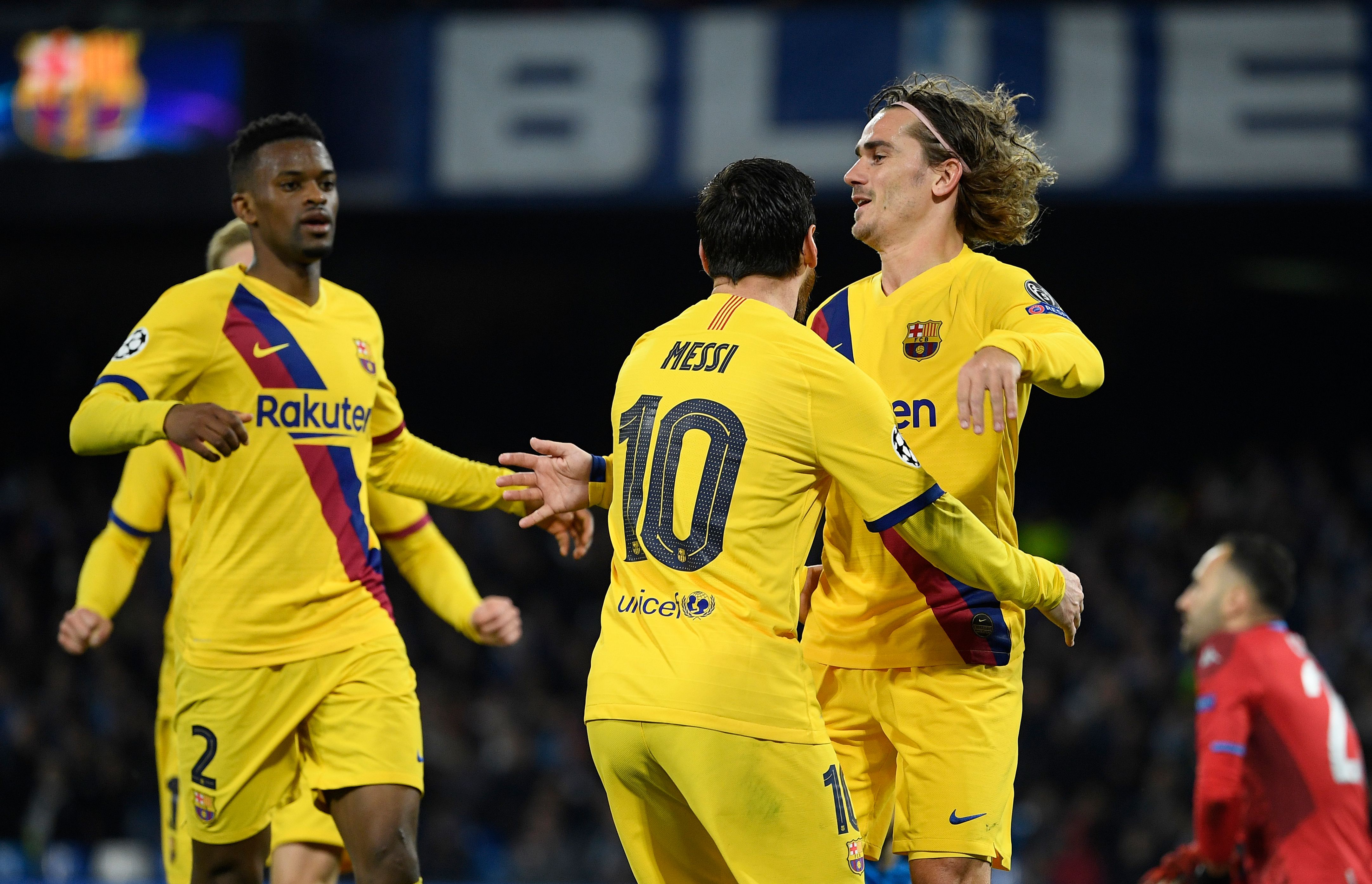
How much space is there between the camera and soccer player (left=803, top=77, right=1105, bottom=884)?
11.0 ft

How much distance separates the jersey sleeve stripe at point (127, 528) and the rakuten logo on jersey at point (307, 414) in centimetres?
138

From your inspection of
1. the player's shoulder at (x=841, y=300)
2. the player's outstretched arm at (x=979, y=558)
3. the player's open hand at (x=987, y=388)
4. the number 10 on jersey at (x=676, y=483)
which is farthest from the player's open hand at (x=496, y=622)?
the player's open hand at (x=987, y=388)

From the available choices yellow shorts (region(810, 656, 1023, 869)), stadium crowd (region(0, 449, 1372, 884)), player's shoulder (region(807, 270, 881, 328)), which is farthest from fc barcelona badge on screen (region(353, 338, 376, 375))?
stadium crowd (region(0, 449, 1372, 884))

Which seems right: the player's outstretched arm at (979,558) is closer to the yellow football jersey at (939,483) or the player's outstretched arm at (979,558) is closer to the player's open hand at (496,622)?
the yellow football jersey at (939,483)

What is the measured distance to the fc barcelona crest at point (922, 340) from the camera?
354cm

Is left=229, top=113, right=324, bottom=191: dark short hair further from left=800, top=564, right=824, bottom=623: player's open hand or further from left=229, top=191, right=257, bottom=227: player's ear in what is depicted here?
left=800, top=564, right=824, bottom=623: player's open hand

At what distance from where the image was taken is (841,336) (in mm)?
3686

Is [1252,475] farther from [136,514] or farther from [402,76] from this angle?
[136,514]

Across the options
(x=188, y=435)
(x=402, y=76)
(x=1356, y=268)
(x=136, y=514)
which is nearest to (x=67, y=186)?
(x=402, y=76)

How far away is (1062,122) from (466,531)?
6.14 metres

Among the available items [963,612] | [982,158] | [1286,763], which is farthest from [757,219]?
[1286,763]

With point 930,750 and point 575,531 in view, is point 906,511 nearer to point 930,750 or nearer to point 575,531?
point 930,750

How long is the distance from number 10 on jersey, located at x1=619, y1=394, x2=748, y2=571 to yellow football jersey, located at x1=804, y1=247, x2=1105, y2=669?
1.94 feet

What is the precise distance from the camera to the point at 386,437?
4.43m
